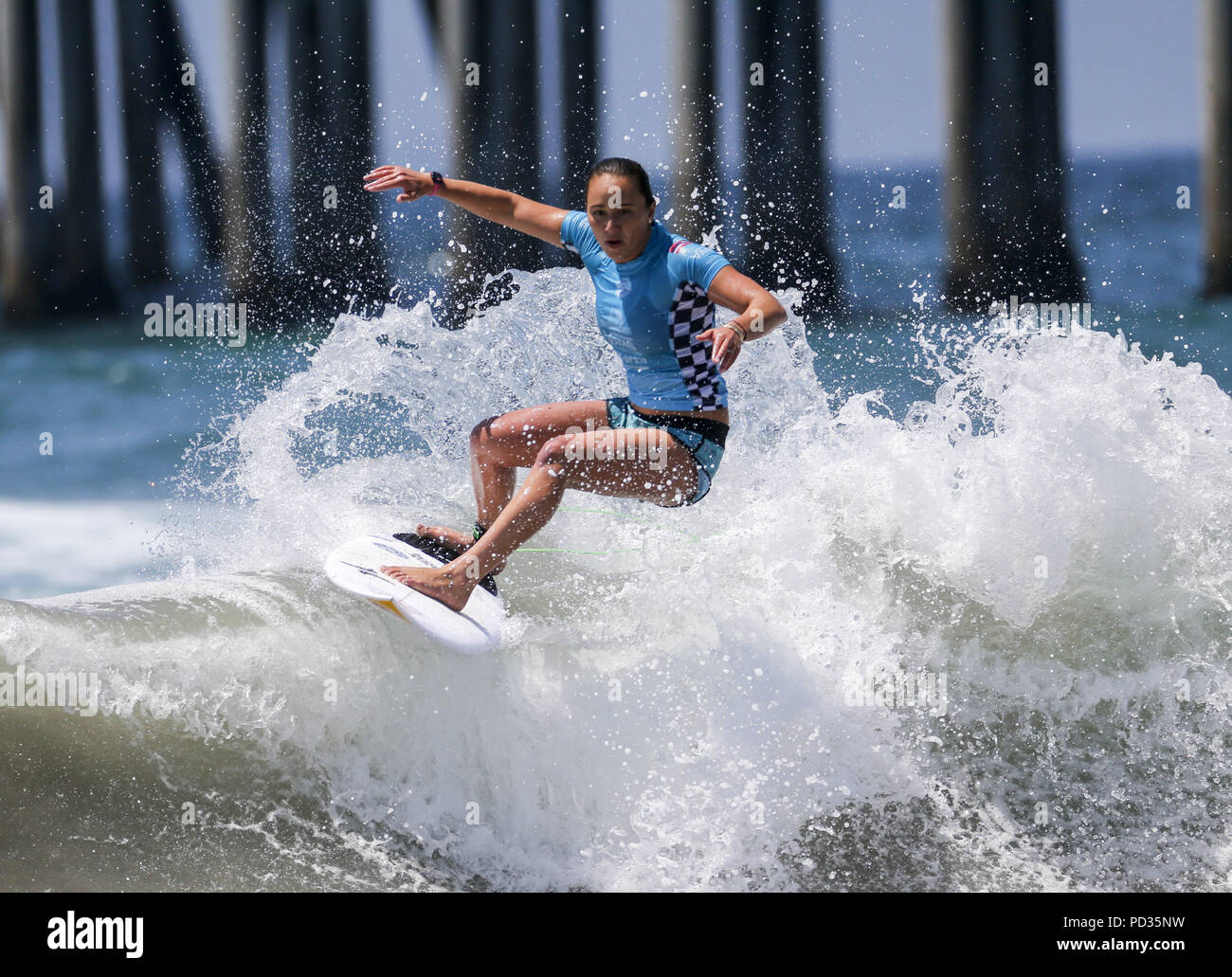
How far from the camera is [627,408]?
13.8 ft

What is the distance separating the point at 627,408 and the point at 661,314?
408 mm

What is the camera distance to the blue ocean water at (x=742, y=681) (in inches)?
156

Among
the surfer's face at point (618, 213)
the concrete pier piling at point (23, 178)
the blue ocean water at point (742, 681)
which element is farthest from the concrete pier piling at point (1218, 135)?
the concrete pier piling at point (23, 178)

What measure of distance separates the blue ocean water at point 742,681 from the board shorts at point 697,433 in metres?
0.46

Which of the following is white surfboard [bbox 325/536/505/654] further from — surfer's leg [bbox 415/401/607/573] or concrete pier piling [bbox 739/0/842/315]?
concrete pier piling [bbox 739/0/842/315]

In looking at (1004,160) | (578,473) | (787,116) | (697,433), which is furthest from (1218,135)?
(578,473)

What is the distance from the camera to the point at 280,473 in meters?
5.50

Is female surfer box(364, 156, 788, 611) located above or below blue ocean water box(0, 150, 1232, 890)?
above

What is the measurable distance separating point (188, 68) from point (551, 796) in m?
17.1

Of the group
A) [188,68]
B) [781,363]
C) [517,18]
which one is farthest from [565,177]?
[781,363]

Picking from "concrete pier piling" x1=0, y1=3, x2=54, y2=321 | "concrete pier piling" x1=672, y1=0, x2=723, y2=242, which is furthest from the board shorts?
"concrete pier piling" x1=0, y1=3, x2=54, y2=321

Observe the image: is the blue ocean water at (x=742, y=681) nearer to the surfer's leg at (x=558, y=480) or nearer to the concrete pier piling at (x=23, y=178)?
the surfer's leg at (x=558, y=480)

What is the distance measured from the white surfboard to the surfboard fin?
3cm

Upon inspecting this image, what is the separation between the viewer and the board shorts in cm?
407
